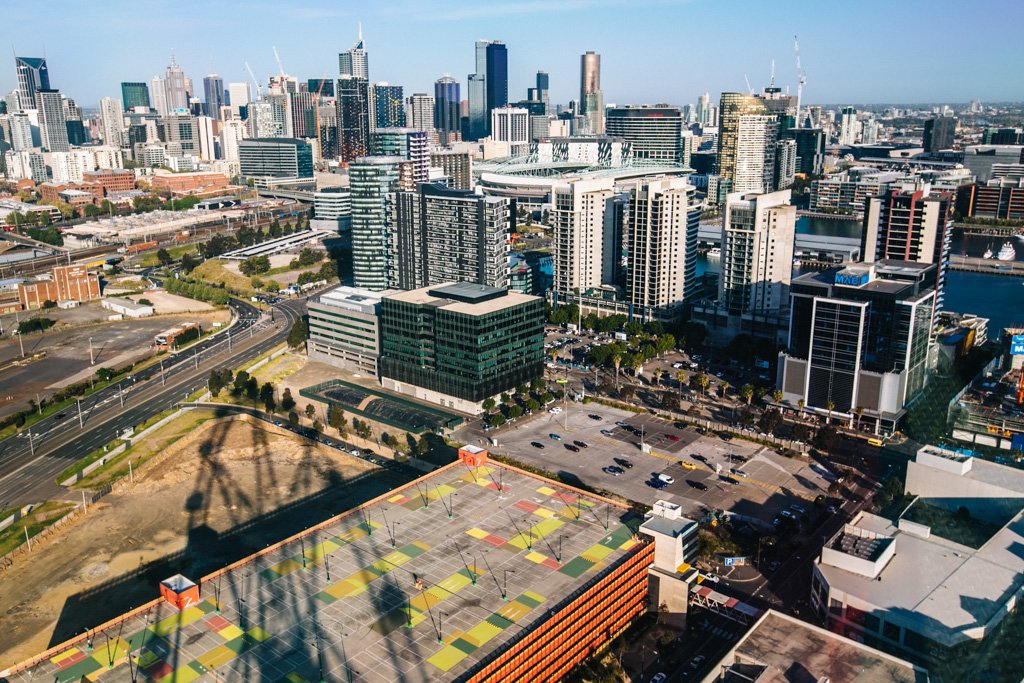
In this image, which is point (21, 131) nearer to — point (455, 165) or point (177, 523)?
point (455, 165)

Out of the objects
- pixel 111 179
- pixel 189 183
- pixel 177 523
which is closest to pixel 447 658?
pixel 177 523

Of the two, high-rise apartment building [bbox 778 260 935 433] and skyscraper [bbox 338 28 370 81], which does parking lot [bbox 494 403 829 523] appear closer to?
high-rise apartment building [bbox 778 260 935 433]

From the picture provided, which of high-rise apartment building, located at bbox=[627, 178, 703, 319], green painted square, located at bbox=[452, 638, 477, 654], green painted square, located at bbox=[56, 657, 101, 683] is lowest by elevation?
green painted square, located at bbox=[56, 657, 101, 683]

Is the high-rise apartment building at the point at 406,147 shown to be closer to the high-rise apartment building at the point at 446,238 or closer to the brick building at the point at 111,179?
the high-rise apartment building at the point at 446,238

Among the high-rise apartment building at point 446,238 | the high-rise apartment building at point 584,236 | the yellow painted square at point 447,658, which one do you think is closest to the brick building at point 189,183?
the high-rise apartment building at point 446,238

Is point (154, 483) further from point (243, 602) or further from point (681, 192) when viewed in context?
point (681, 192)

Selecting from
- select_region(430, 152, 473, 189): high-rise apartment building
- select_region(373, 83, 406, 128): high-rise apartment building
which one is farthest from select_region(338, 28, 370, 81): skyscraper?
select_region(430, 152, 473, 189): high-rise apartment building

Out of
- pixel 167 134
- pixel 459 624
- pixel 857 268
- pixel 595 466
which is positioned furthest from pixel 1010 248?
pixel 167 134
